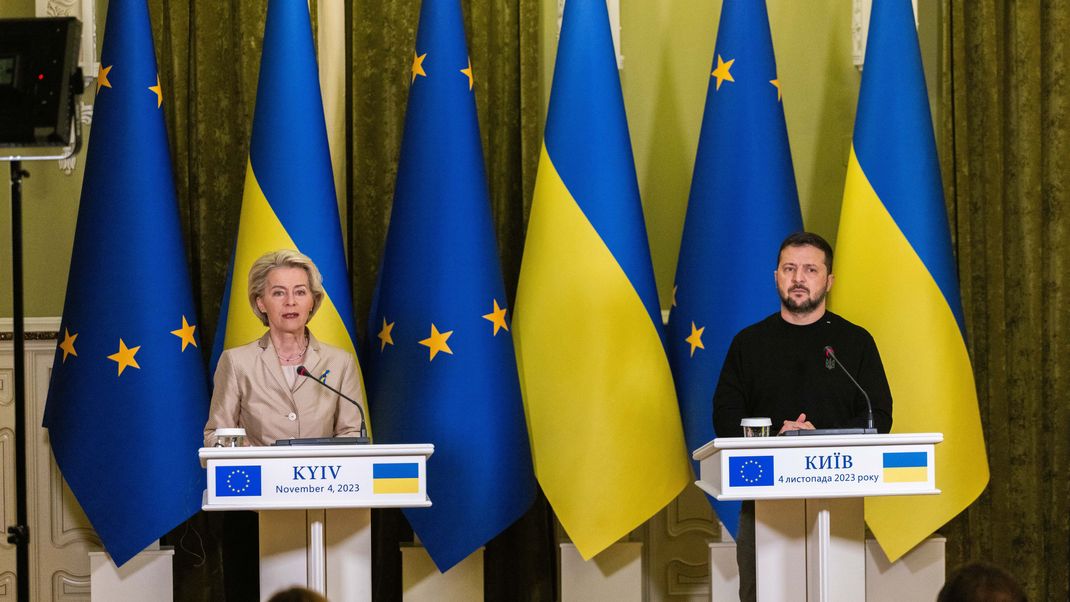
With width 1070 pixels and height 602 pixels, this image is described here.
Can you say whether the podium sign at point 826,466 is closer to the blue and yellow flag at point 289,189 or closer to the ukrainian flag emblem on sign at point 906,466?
the ukrainian flag emblem on sign at point 906,466

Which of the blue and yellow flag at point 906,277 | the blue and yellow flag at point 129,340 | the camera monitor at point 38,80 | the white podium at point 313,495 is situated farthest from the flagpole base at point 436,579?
the camera monitor at point 38,80

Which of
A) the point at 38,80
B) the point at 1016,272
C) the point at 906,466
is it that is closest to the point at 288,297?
the point at 38,80

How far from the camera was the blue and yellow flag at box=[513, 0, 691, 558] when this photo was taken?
4750mm

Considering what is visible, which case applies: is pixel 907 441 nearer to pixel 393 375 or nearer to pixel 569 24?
pixel 393 375

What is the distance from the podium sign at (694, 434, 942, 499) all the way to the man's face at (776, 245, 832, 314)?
74 cm

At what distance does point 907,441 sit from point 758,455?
39 centimetres

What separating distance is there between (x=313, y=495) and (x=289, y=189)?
178 centimetres

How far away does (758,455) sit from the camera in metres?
3.32

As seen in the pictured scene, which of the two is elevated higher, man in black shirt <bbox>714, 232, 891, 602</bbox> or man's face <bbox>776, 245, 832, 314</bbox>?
man's face <bbox>776, 245, 832, 314</bbox>

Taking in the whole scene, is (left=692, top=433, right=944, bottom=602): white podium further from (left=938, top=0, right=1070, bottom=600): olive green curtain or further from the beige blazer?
(left=938, top=0, right=1070, bottom=600): olive green curtain

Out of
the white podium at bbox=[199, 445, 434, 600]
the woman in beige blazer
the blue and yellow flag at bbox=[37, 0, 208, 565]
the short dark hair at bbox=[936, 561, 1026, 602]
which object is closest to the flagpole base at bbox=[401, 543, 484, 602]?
the blue and yellow flag at bbox=[37, 0, 208, 565]

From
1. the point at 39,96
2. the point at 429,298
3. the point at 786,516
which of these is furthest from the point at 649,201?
the point at 39,96

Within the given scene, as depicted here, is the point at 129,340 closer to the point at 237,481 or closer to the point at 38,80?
the point at 38,80

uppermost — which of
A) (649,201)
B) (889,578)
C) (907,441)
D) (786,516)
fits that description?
(649,201)
